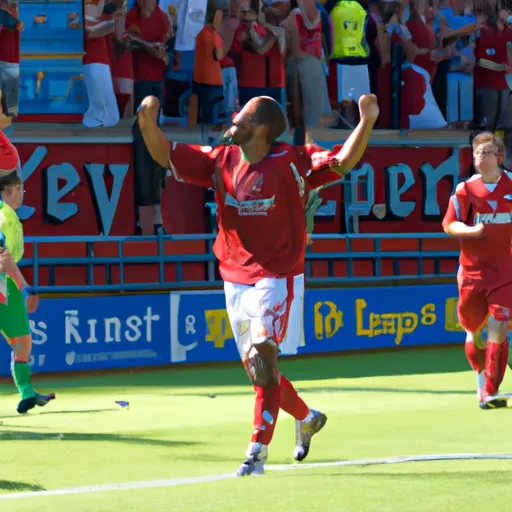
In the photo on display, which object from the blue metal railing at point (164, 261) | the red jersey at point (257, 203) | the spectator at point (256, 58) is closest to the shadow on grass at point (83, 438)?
the red jersey at point (257, 203)

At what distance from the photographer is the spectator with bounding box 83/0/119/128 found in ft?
57.5

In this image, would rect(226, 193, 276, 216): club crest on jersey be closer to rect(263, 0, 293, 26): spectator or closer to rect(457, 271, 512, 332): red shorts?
rect(457, 271, 512, 332): red shorts

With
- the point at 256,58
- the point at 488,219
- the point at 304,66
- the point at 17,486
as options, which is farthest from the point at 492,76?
the point at 17,486

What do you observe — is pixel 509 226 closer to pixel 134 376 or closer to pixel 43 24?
pixel 134 376

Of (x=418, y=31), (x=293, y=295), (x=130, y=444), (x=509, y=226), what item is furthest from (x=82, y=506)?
(x=418, y=31)

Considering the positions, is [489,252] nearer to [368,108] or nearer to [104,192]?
[368,108]

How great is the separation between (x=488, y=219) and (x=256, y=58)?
785cm

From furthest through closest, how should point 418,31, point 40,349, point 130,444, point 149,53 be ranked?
point 418,31 → point 149,53 → point 40,349 → point 130,444

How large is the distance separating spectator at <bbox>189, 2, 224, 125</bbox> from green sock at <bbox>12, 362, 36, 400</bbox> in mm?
7376

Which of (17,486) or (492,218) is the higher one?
(492,218)

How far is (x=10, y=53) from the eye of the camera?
16875 mm

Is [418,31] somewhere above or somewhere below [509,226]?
above

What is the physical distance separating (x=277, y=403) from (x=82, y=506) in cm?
182

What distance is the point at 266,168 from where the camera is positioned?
8.12m
